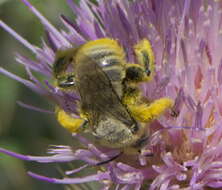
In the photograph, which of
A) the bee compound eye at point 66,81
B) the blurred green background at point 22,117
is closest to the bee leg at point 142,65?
the bee compound eye at point 66,81

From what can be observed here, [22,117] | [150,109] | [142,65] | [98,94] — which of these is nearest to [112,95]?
[98,94]

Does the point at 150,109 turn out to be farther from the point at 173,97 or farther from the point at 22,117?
the point at 22,117

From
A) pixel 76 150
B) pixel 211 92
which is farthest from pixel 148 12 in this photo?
pixel 76 150

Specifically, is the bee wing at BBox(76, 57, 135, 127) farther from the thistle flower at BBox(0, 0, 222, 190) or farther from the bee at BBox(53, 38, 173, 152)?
the thistle flower at BBox(0, 0, 222, 190)

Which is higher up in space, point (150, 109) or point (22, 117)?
point (150, 109)

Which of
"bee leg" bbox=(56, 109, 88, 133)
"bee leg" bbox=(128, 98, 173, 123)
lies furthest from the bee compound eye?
"bee leg" bbox=(128, 98, 173, 123)
